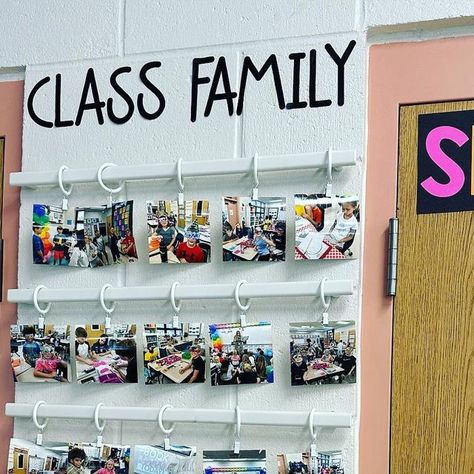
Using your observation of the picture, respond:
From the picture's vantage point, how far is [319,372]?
4.40 feet

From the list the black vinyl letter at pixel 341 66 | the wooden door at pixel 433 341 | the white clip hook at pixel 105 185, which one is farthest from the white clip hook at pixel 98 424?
the black vinyl letter at pixel 341 66

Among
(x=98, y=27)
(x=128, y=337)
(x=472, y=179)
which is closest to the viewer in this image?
(x=472, y=179)

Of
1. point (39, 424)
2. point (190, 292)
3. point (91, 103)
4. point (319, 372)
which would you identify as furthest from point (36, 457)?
point (91, 103)

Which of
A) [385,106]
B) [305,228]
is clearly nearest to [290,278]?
[305,228]

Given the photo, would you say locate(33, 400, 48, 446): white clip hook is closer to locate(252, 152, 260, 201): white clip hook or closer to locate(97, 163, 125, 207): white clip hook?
locate(97, 163, 125, 207): white clip hook

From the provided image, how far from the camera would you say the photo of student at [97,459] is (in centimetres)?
143

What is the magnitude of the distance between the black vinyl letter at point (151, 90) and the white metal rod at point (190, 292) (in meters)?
0.29

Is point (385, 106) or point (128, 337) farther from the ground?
point (385, 106)

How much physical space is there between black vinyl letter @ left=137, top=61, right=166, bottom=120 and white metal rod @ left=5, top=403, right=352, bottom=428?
1.59 ft

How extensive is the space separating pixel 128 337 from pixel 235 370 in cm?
19

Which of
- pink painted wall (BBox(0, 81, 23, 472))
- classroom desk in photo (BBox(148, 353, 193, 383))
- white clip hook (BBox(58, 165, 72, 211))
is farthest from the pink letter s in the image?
pink painted wall (BBox(0, 81, 23, 472))

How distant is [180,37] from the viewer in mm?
1487

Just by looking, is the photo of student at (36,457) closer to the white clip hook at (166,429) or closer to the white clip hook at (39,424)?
the white clip hook at (39,424)

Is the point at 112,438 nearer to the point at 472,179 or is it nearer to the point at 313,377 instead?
the point at 313,377
